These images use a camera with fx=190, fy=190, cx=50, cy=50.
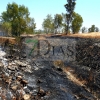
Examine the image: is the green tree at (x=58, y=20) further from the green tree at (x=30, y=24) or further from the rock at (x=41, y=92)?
the rock at (x=41, y=92)

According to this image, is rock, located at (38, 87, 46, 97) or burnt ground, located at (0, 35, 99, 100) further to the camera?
rock, located at (38, 87, 46, 97)

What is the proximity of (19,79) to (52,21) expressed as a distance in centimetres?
7065

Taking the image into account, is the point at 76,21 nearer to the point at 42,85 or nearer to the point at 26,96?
the point at 42,85

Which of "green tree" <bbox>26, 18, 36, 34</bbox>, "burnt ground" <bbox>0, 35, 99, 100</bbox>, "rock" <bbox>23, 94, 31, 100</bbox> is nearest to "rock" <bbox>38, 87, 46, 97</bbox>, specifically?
"burnt ground" <bbox>0, 35, 99, 100</bbox>

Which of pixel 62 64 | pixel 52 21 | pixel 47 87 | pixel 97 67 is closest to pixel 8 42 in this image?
pixel 62 64

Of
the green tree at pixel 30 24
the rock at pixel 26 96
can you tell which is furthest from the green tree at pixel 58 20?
the rock at pixel 26 96

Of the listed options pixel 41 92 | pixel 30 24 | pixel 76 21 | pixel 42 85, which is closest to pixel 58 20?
pixel 76 21

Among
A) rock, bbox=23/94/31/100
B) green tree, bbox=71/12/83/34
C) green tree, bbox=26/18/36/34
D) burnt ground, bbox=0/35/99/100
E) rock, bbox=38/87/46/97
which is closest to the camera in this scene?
rock, bbox=23/94/31/100

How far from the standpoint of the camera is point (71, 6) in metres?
63.5

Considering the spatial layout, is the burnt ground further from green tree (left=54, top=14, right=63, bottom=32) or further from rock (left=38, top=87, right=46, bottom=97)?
green tree (left=54, top=14, right=63, bottom=32)

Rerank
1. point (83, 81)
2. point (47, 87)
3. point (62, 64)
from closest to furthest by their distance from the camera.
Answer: point (47, 87)
point (83, 81)
point (62, 64)

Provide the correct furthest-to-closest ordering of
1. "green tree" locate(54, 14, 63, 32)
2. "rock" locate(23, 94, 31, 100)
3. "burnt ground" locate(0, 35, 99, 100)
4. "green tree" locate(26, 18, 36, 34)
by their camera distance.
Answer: "green tree" locate(54, 14, 63, 32) → "green tree" locate(26, 18, 36, 34) → "burnt ground" locate(0, 35, 99, 100) → "rock" locate(23, 94, 31, 100)

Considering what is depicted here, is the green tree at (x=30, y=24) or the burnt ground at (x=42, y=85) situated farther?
the green tree at (x=30, y=24)

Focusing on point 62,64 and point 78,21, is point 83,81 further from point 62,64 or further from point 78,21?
point 78,21
